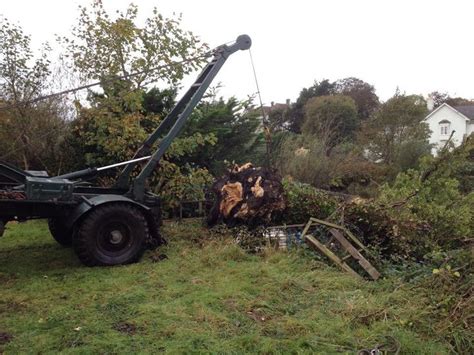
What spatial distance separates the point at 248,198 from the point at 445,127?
38.4 metres

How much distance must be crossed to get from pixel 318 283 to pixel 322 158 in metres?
10.1

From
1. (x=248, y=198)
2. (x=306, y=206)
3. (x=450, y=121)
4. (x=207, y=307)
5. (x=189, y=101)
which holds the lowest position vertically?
(x=207, y=307)

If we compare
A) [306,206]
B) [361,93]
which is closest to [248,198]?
[306,206]

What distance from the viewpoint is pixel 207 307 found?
374 cm

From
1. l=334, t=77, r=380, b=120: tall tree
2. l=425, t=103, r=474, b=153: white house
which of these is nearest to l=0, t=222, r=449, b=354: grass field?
l=334, t=77, r=380, b=120: tall tree

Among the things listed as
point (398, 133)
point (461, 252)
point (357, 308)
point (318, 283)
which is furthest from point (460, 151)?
point (398, 133)

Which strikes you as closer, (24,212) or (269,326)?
(269,326)

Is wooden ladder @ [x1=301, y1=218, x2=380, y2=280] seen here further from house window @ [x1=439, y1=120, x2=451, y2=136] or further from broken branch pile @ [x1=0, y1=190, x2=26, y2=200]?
house window @ [x1=439, y1=120, x2=451, y2=136]

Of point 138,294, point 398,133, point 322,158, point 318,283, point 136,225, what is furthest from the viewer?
point 398,133

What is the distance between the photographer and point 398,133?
817 inches

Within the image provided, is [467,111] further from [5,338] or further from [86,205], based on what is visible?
[5,338]

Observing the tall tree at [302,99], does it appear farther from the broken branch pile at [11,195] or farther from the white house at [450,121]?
the broken branch pile at [11,195]

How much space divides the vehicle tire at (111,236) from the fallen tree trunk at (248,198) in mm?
1821

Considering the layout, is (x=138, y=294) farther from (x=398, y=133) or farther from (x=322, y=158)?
(x=398, y=133)
